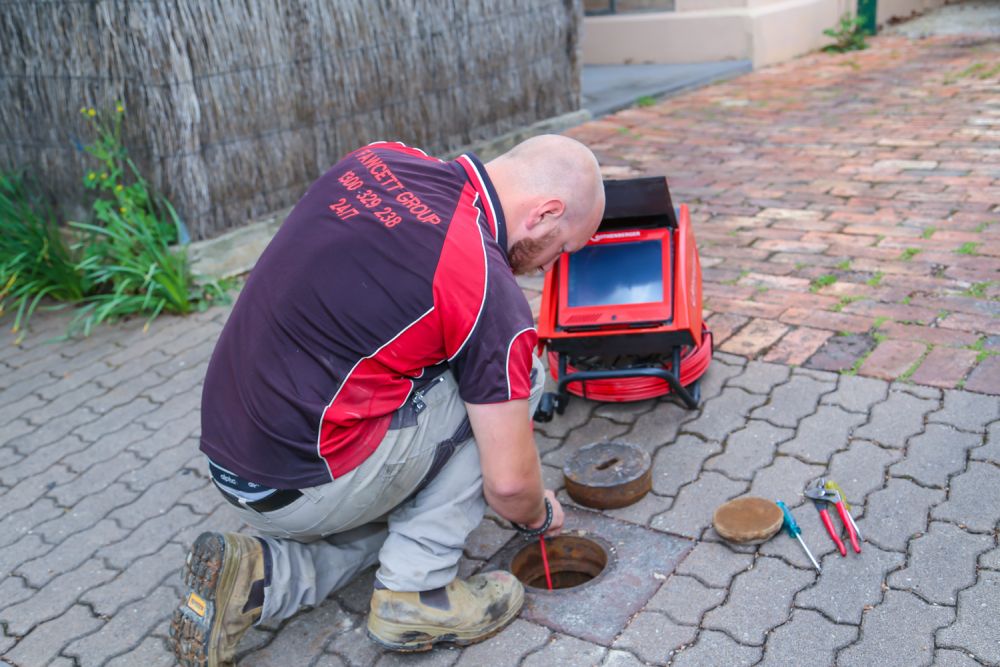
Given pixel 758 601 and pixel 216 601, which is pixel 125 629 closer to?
pixel 216 601

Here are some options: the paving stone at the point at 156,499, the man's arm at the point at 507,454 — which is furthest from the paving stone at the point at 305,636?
the paving stone at the point at 156,499

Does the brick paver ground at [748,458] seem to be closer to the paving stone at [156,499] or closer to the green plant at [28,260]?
the paving stone at [156,499]

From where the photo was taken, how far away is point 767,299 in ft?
14.5

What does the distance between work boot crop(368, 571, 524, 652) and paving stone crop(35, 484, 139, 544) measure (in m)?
1.35

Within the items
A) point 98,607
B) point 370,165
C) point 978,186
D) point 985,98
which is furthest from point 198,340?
point 985,98

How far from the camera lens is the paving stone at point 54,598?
2988mm

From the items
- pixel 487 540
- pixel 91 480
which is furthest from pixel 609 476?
pixel 91 480

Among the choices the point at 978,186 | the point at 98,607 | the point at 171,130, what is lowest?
the point at 98,607

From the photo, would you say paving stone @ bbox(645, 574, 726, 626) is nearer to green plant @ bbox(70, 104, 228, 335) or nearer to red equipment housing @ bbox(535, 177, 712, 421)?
red equipment housing @ bbox(535, 177, 712, 421)

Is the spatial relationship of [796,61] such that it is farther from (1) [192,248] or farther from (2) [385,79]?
(1) [192,248]

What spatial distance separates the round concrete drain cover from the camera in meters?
3.12

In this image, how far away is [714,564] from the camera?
9.32 ft

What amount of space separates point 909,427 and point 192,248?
12.0ft

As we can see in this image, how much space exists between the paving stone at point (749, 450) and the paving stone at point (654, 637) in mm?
734
